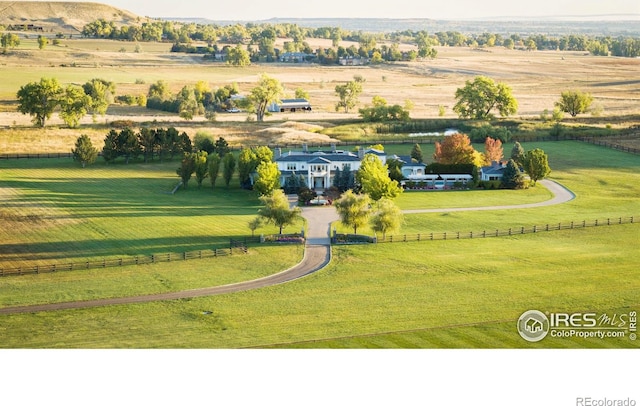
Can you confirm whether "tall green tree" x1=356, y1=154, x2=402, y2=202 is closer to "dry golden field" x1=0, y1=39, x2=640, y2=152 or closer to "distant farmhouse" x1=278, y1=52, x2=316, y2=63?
"dry golden field" x1=0, y1=39, x2=640, y2=152

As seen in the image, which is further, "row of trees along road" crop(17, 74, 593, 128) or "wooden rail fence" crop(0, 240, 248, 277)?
"row of trees along road" crop(17, 74, 593, 128)

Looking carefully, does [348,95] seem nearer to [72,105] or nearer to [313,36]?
[72,105]

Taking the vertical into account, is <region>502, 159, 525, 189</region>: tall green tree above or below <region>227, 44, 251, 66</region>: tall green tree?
below

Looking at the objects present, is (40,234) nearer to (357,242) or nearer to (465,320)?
(357,242)

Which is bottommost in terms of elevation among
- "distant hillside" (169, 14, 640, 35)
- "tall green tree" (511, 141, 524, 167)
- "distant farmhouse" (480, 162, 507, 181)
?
"distant farmhouse" (480, 162, 507, 181)

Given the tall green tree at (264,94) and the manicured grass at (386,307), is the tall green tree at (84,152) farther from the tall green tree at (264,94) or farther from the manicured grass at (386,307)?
the tall green tree at (264,94)

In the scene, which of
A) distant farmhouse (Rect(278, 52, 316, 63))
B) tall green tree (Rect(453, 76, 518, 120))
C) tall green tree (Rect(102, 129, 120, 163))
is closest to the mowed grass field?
tall green tree (Rect(102, 129, 120, 163))

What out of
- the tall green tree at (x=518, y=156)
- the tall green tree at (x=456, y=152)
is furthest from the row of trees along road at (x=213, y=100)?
the tall green tree at (x=518, y=156)

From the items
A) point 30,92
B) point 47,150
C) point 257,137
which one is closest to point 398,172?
point 257,137
